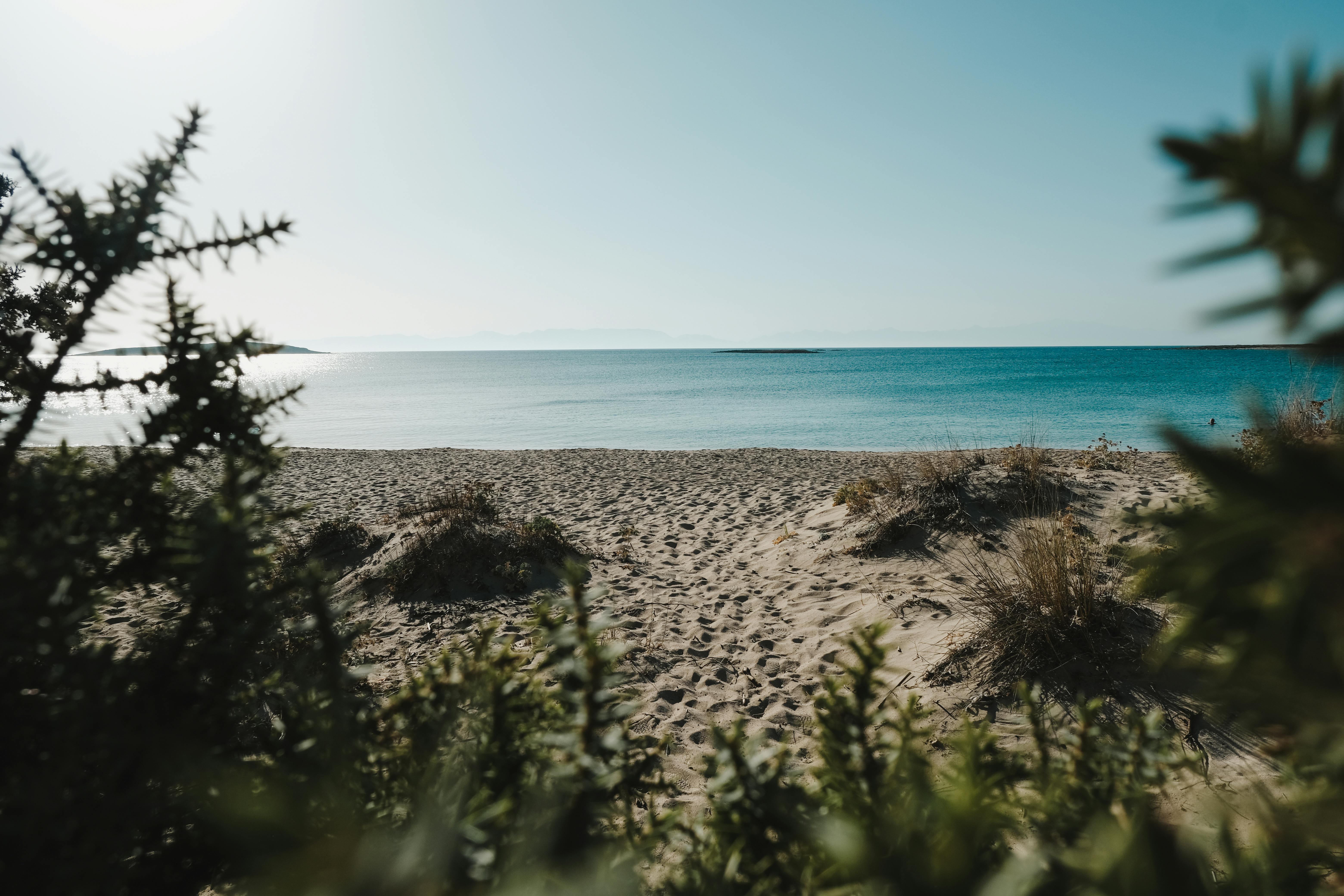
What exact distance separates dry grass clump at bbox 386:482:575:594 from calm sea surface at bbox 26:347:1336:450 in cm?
217

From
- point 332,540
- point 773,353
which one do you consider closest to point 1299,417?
point 332,540

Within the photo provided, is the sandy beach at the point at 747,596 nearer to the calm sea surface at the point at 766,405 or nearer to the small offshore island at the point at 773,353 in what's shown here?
the calm sea surface at the point at 766,405

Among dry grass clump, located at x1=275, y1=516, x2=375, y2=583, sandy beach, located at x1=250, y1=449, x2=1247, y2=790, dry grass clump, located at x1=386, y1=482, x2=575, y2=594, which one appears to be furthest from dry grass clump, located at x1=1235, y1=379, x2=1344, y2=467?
dry grass clump, located at x1=275, y1=516, x2=375, y2=583

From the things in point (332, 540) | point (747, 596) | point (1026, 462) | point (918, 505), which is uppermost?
point (1026, 462)

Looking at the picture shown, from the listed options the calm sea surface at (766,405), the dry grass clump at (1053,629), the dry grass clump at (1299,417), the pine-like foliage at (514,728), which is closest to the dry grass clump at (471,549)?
the calm sea surface at (766,405)

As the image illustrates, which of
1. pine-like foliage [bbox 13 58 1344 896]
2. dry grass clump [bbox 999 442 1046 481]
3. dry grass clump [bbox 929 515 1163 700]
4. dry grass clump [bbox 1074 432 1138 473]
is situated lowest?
dry grass clump [bbox 929 515 1163 700]

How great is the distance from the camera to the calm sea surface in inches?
1033

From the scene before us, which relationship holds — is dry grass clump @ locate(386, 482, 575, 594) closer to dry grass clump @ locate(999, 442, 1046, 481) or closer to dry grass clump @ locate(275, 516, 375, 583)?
dry grass clump @ locate(275, 516, 375, 583)

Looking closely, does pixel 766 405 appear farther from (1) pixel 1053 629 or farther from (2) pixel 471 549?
(1) pixel 1053 629

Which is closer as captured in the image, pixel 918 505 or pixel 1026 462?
pixel 918 505

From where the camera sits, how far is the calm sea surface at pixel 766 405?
86.1 ft

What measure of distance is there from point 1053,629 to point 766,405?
41468 mm

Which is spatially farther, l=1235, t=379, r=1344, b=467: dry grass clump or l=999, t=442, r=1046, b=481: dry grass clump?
l=999, t=442, r=1046, b=481: dry grass clump

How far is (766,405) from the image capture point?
4531 centimetres
